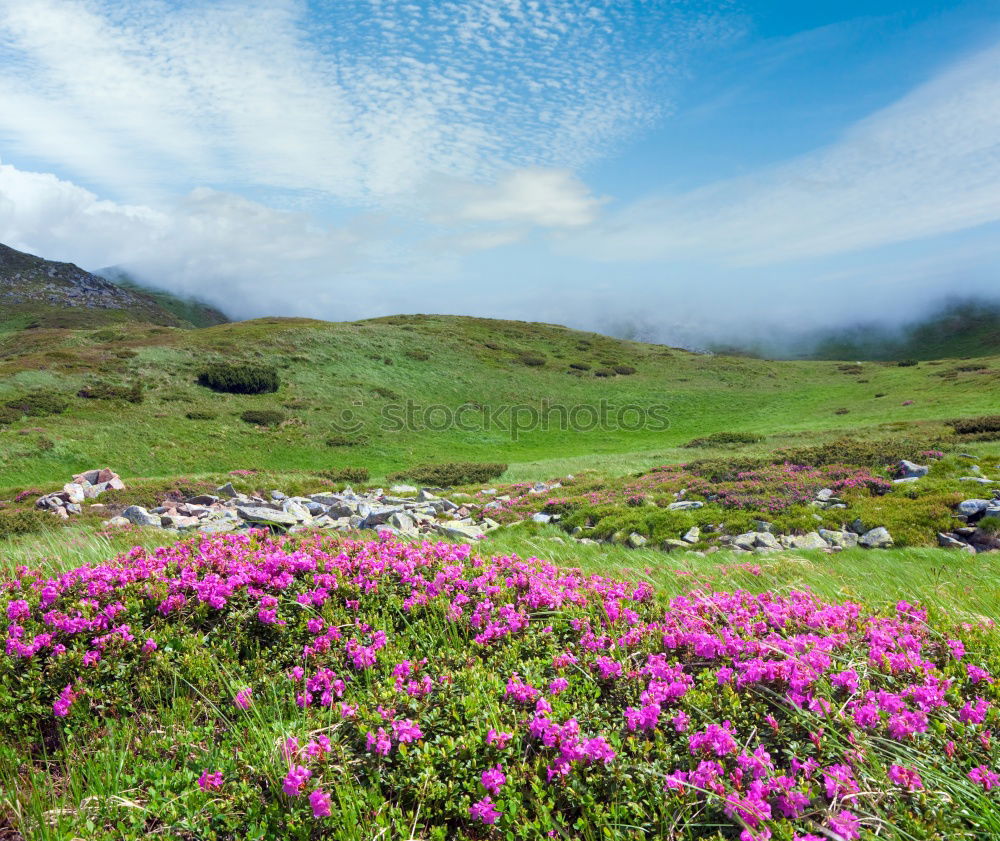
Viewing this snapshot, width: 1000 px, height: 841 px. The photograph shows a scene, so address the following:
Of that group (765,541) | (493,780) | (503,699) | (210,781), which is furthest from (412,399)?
(493,780)

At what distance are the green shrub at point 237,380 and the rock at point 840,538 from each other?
46.1 metres

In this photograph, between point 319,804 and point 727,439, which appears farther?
point 727,439

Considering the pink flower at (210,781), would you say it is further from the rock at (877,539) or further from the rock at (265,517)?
the rock at (265,517)

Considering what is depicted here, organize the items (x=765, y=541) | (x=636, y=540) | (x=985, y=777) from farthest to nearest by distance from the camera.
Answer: (x=636, y=540), (x=765, y=541), (x=985, y=777)

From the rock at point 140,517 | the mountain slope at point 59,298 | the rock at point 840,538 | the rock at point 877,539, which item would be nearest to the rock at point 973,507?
the rock at point 877,539

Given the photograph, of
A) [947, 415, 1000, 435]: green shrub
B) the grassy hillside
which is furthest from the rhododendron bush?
[947, 415, 1000, 435]: green shrub

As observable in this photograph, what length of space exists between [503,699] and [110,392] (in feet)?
159

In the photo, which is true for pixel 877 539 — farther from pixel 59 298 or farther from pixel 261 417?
pixel 59 298

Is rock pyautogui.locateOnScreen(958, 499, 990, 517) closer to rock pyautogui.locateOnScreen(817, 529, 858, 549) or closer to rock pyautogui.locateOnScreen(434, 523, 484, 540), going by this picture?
rock pyautogui.locateOnScreen(817, 529, 858, 549)

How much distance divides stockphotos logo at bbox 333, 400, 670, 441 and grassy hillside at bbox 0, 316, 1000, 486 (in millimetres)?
301

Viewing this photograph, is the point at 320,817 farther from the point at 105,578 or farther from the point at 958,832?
the point at 105,578

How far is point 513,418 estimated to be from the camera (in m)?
53.0

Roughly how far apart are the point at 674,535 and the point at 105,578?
13.0 metres

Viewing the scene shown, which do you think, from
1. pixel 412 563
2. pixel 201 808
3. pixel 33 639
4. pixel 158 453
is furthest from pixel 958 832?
pixel 158 453
